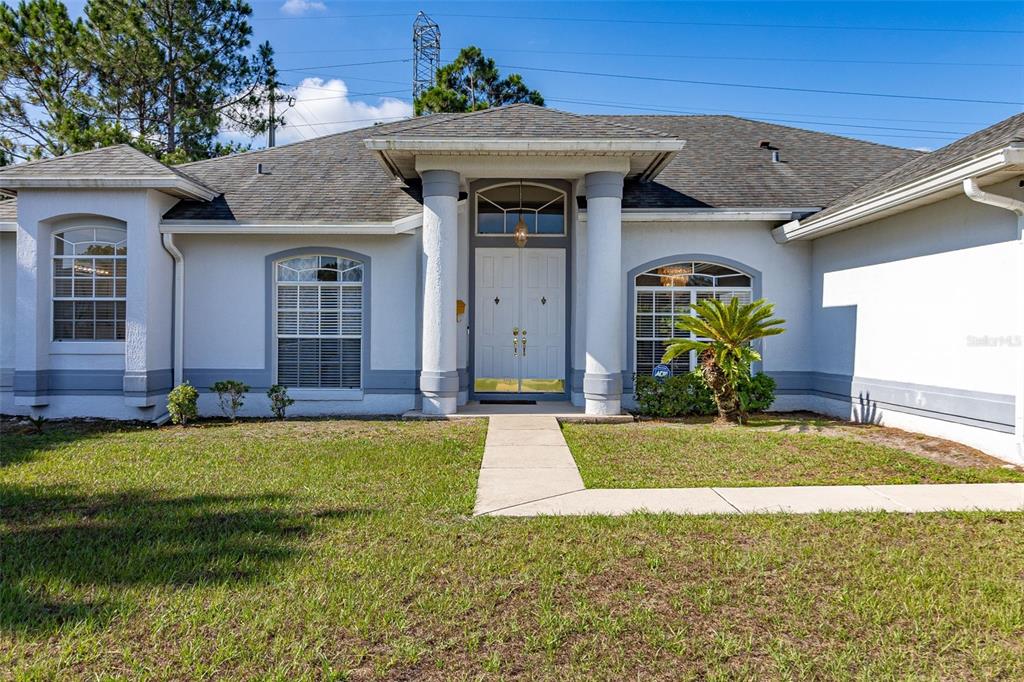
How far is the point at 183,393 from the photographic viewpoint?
394 inches

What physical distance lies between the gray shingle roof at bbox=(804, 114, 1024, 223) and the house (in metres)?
0.11

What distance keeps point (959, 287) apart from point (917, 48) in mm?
12425

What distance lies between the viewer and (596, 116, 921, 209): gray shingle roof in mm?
11500

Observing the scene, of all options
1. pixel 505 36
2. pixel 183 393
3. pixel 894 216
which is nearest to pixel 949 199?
pixel 894 216

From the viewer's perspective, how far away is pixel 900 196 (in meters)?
8.46

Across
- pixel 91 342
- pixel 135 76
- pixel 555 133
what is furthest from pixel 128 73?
pixel 555 133

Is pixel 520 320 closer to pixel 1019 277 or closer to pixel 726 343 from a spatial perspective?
pixel 726 343

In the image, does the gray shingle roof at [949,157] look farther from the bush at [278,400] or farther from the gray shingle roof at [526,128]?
the bush at [278,400]

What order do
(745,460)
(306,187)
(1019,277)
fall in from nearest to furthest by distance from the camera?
(1019,277)
(745,460)
(306,187)

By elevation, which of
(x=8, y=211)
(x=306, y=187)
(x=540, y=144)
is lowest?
(x=8, y=211)

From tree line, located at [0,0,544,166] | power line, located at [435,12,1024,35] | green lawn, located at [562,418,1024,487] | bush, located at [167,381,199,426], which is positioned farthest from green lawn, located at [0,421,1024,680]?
tree line, located at [0,0,544,166]

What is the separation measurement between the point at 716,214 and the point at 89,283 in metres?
10.3

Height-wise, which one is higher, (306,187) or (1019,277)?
(306,187)

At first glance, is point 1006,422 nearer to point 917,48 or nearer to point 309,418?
point 309,418
